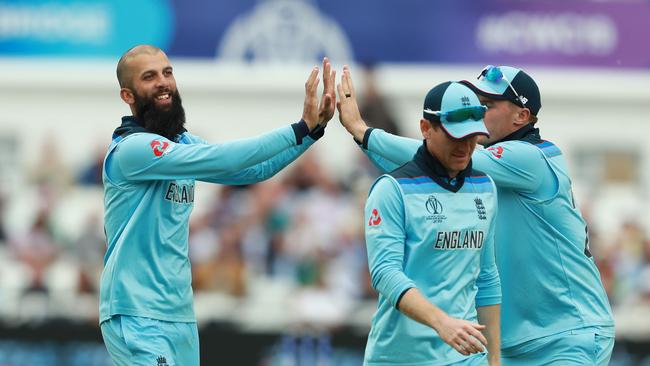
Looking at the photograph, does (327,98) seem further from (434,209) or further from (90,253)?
(90,253)

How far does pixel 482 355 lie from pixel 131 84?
246cm

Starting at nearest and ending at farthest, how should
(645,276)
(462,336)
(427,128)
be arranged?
(462,336)
(427,128)
(645,276)

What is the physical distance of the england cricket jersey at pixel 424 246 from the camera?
6.55 meters

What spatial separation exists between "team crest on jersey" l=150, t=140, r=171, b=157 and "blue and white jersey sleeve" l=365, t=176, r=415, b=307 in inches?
50.0

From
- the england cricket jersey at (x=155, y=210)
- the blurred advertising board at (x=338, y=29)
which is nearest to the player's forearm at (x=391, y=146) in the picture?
the england cricket jersey at (x=155, y=210)

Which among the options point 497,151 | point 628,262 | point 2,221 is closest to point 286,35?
point 2,221

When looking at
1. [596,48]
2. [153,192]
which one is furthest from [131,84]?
[596,48]

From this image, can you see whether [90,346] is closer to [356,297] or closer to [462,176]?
[356,297]

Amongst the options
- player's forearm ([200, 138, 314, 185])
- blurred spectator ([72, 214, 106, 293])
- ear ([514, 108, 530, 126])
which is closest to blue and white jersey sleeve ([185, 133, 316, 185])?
player's forearm ([200, 138, 314, 185])

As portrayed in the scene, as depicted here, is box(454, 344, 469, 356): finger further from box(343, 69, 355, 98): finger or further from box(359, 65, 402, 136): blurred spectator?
box(359, 65, 402, 136): blurred spectator

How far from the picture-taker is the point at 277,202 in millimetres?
15547

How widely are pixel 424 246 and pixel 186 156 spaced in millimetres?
1456

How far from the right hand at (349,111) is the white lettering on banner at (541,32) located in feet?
44.6

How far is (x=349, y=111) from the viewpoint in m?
7.76
